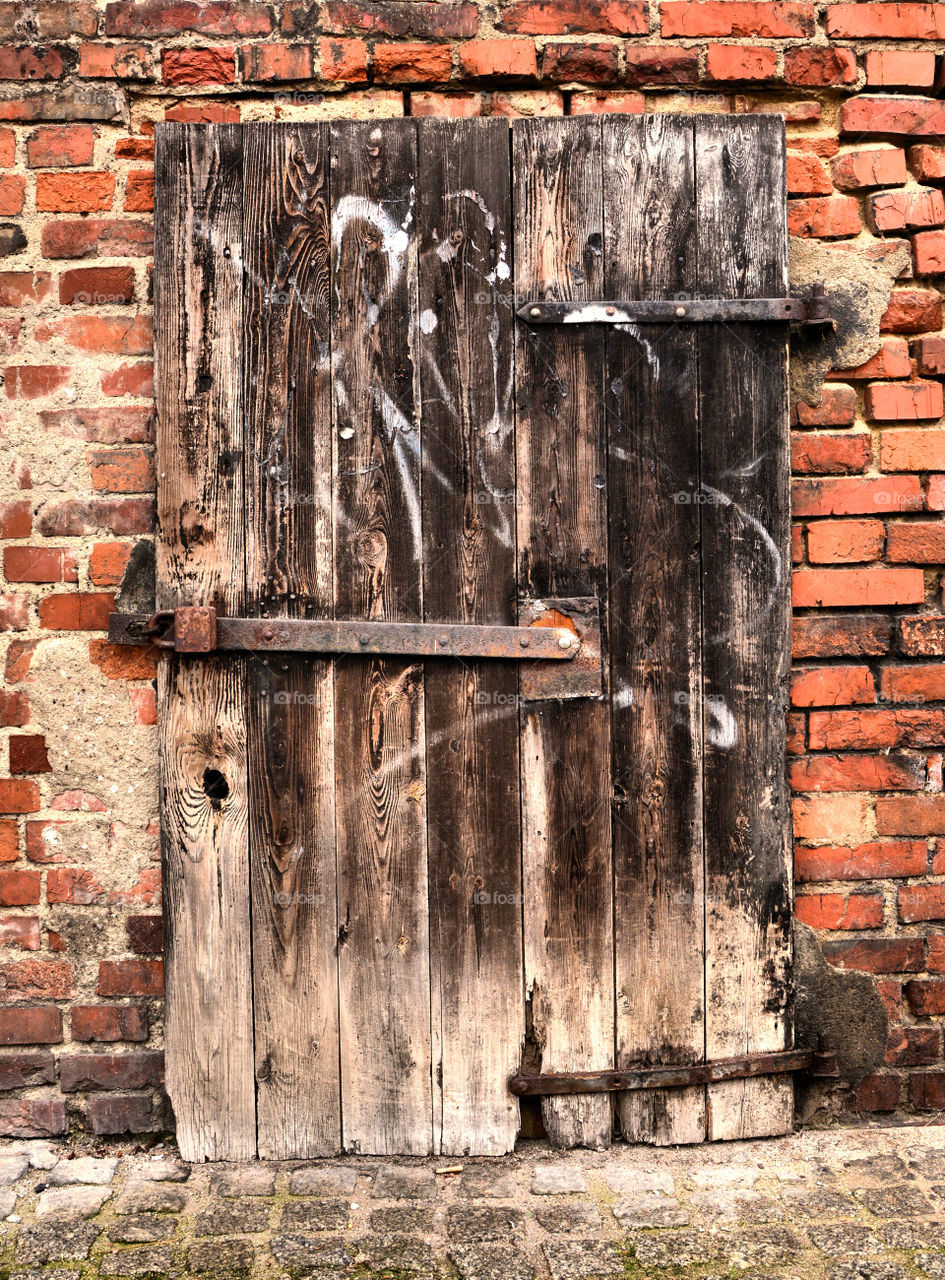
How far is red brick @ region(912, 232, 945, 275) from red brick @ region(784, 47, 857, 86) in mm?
361

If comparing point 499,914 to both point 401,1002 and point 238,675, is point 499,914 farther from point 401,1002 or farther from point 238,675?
point 238,675

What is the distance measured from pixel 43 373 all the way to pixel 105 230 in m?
0.32

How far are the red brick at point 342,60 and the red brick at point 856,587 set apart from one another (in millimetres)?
1382

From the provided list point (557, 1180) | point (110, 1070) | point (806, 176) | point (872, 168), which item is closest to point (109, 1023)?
point (110, 1070)

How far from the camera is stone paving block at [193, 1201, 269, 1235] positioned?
1.80 meters

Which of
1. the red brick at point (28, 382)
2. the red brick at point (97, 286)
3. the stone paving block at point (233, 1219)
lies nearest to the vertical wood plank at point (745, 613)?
the stone paving block at point (233, 1219)

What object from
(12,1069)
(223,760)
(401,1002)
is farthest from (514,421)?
(12,1069)

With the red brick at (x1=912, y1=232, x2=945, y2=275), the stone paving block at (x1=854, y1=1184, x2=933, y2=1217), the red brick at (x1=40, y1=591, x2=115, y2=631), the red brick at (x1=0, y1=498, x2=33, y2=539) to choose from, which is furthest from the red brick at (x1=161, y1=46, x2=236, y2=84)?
the stone paving block at (x1=854, y1=1184, x2=933, y2=1217)

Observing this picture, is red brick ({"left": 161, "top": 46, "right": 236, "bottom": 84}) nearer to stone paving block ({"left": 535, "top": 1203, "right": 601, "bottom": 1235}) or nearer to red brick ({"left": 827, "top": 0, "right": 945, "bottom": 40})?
red brick ({"left": 827, "top": 0, "right": 945, "bottom": 40})

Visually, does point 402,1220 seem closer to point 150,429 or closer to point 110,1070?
point 110,1070

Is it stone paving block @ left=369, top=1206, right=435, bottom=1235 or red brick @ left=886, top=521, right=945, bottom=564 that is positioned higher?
red brick @ left=886, top=521, right=945, bottom=564

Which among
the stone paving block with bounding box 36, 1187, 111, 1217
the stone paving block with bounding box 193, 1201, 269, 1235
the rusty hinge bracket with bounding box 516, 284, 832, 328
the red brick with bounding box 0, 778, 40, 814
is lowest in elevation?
the stone paving block with bounding box 193, 1201, 269, 1235

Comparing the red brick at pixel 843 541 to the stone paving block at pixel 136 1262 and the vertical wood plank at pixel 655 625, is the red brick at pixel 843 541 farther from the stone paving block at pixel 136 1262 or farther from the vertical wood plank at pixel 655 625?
the stone paving block at pixel 136 1262

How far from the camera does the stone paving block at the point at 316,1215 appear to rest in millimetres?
1807
